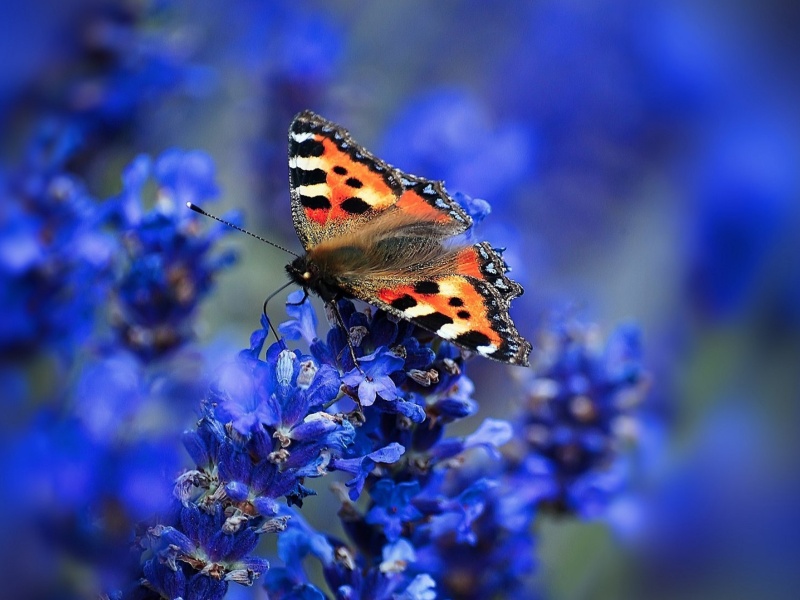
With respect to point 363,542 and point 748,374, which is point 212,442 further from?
point 748,374

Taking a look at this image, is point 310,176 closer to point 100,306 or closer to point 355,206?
point 355,206

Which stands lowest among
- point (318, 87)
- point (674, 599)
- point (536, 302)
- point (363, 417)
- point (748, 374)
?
point (363, 417)

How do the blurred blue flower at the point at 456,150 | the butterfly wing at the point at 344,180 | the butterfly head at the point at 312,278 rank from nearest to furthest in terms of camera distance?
1. the butterfly head at the point at 312,278
2. the butterfly wing at the point at 344,180
3. the blurred blue flower at the point at 456,150

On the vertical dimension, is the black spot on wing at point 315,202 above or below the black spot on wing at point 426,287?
above

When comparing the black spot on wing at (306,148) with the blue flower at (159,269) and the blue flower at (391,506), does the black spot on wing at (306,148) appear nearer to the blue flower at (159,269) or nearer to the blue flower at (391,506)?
the blue flower at (159,269)

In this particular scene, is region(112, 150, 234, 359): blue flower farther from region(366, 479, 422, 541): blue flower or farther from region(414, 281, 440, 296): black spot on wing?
region(366, 479, 422, 541): blue flower

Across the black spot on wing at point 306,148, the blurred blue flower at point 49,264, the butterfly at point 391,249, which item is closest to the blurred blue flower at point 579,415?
the butterfly at point 391,249

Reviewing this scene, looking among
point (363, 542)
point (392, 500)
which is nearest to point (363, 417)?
point (392, 500)

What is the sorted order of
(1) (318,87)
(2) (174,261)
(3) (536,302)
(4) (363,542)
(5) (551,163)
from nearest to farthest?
1. (4) (363,542)
2. (2) (174,261)
3. (1) (318,87)
4. (3) (536,302)
5. (5) (551,163)
